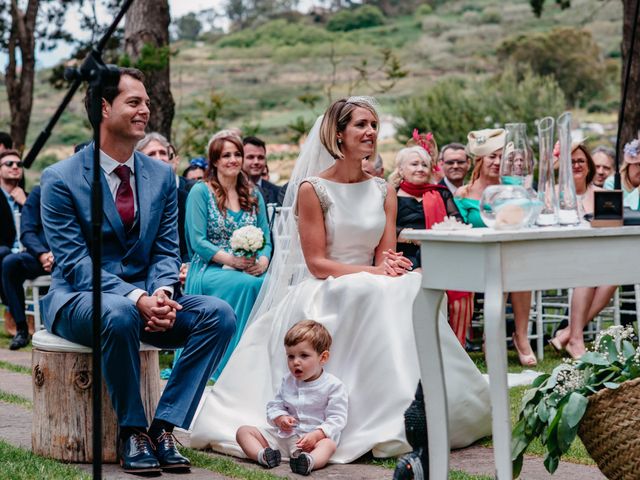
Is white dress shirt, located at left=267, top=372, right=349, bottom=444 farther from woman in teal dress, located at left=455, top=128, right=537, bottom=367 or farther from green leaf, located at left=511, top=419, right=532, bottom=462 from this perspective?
woman in teal dress, located at left=455, top=128, right=537, bottom=367

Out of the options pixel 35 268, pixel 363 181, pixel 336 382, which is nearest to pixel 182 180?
pixel 35 268

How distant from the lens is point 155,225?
5355 millimetres

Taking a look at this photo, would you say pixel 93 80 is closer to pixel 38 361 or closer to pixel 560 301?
pixel 38 361

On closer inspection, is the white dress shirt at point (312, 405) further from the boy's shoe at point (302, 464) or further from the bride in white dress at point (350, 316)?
the boy's shoe at point (302, 464)

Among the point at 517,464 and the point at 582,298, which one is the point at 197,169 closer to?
the point at 582,298

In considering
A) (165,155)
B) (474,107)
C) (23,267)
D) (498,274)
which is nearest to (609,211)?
(498,274)

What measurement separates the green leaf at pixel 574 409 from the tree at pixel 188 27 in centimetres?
7908

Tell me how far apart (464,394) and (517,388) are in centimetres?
158

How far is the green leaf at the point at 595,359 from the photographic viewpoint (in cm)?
422

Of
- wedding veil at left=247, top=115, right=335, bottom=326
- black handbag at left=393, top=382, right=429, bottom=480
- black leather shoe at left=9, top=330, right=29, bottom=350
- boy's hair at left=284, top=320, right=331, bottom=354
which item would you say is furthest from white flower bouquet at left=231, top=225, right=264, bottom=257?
black handbag at left=393, top=382, right=429, bottom=480

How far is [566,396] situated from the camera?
4.18m

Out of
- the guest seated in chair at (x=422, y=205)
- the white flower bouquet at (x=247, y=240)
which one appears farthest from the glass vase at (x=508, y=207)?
the guest seated in chair at (x=422, y=205)

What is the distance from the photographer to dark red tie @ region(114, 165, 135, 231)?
5.29 m

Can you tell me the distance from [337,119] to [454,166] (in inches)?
146
